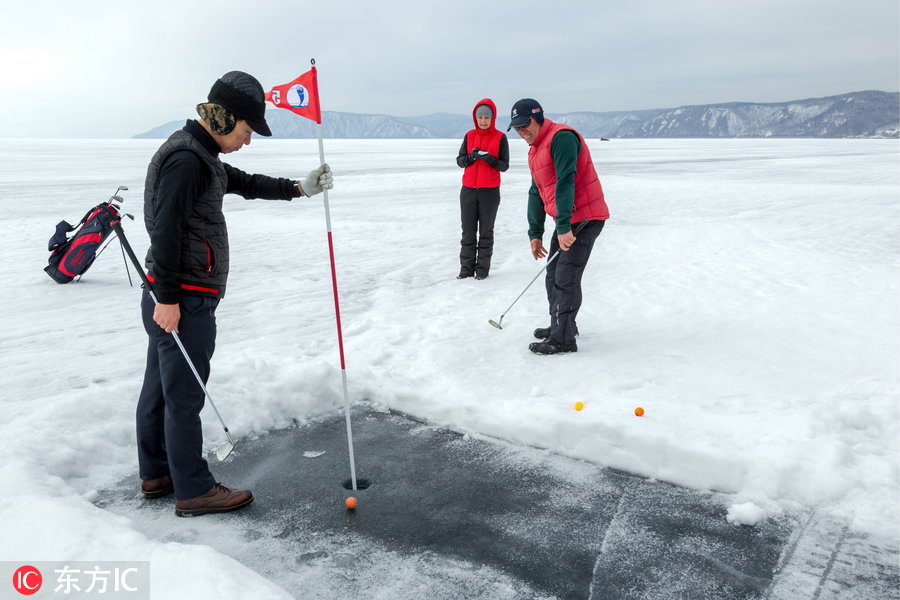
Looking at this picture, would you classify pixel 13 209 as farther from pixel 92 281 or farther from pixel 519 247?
pixel 519 247

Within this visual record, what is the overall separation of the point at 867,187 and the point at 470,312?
14.0 meters

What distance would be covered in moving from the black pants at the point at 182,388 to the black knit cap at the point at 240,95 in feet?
2.67

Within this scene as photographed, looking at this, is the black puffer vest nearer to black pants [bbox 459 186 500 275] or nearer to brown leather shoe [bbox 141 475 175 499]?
brown leather shoe [bbox 141 475 175 499]

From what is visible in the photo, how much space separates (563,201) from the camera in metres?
4.36

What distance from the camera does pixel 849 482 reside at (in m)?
2.95

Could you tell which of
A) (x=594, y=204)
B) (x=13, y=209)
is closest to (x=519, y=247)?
(x=594, y=204)

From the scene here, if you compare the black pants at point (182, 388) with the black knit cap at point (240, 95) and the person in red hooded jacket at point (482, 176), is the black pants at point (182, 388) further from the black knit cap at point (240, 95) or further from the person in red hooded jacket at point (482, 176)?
the person in red hooded jacket at point (482, 176)

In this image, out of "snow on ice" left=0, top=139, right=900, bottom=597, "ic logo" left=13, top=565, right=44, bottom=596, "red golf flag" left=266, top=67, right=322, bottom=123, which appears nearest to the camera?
"ic logo" left=13, top=565, right=44, bottom=596

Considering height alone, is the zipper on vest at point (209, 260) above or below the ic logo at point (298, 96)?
below

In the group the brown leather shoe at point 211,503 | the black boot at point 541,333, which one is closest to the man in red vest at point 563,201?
the black boot at point 541,333

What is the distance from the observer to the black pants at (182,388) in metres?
2.71

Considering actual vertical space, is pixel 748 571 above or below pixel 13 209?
below

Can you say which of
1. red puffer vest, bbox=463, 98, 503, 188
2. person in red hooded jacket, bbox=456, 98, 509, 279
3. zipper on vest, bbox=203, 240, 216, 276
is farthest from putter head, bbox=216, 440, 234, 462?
red puffer vest, bbox=463, 98, 503, 188

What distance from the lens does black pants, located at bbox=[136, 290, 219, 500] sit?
8.90 feet
